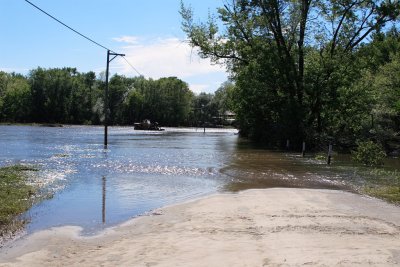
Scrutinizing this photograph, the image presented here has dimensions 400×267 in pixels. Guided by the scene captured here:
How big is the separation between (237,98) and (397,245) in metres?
36.5

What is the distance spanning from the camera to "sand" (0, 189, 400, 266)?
Answer: 6840 millimetres

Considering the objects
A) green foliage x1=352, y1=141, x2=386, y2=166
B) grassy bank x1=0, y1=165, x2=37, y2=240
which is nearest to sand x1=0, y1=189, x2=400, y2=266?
grassy bank x1=0, y1=165, x2=37, y2=240

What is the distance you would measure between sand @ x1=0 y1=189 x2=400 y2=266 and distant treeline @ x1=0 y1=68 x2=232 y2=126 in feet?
332

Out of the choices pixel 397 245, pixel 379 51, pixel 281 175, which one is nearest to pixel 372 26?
pixel 379 51

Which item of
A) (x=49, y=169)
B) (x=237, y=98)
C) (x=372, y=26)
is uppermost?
(x=372, y=26)

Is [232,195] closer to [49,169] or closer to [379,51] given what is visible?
[49,169]

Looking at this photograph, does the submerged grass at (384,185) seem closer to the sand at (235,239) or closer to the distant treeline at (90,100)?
the sand at (235,239)

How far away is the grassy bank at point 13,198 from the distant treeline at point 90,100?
97318mm

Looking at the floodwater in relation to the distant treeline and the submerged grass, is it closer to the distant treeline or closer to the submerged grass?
the submerged grass

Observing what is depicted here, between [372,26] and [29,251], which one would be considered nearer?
Answer: [29,251]

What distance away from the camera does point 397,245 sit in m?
7.56

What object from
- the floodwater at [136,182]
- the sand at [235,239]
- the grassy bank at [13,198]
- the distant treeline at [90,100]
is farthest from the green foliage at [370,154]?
the distant treeline at [90,100]

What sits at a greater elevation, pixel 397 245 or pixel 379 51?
pixel 379 51

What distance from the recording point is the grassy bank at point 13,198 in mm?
9266
